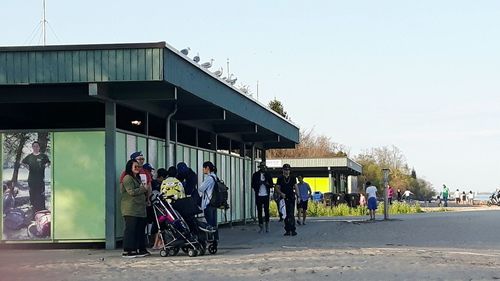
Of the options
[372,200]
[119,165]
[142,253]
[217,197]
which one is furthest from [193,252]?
[372,200]

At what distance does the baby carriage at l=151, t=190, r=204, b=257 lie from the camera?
14031 mm

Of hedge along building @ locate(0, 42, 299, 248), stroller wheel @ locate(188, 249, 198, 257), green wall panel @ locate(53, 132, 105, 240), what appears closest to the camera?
stroller wheel @ locate(188, 249, 198, 257)

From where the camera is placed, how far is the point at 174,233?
46.2 ft

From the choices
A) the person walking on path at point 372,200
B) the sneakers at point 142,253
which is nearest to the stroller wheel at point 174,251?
the sneakers at point 142,253

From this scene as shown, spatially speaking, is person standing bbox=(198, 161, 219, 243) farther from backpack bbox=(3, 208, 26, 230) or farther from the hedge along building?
backpack bbox=(3, 208, 26, 230)

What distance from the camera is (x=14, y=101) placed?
15859mm

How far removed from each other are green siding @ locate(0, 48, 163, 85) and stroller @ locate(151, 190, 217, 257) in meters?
2.31

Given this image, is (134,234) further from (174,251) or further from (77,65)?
(77,65)

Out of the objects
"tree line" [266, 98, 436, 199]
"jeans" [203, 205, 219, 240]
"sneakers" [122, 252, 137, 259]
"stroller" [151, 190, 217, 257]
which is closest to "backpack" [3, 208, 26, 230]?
"sneakers" [122, 252, 137, 259]

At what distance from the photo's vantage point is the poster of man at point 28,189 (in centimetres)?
1597

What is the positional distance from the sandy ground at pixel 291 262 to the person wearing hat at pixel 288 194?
3.72 ft

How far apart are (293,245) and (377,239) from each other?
10.1 feet

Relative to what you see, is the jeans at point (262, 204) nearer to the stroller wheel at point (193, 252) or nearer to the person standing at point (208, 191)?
the person standing at point (208, 191)

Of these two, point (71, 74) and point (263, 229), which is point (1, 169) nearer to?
point (71, 74)
